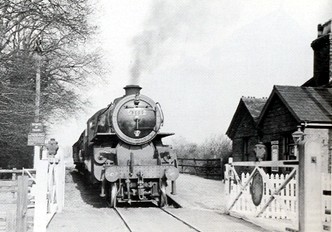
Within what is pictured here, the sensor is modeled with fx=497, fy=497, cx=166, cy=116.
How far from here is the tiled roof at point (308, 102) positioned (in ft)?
55.4

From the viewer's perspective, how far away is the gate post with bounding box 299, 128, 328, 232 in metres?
8.04

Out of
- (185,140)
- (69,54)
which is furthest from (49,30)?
(185,140)

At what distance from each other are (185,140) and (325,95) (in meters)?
55.7

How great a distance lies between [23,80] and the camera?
2075 centimetres

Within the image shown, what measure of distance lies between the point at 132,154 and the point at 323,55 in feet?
35.9

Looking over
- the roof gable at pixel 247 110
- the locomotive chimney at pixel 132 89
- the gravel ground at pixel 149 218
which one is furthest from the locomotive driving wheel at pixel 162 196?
the roof gable at pixel 247 110

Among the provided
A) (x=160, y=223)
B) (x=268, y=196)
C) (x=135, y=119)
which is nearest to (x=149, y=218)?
(x=160, y=223)

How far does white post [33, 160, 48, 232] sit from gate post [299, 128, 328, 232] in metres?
4.50

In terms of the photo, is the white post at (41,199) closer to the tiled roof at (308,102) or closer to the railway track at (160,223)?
the railway track at (160,223)

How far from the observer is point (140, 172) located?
13.1 metres

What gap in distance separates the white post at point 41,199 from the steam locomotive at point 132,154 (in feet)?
12.1

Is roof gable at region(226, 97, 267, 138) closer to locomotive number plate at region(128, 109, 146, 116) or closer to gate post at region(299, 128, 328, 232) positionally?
locomotive number plate at region(128, 109, 146, 116)

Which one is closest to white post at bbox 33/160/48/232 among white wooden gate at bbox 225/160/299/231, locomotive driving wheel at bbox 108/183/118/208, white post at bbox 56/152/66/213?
white post at bbox 56/152/66/213

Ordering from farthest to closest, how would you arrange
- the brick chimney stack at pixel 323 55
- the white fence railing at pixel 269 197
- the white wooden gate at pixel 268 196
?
the brick chimney stack at pixel 323 55 → the white fence railing at pixel 269 197 → the white wooden gate at pixel 268 196
